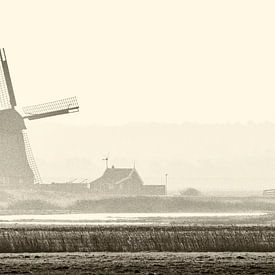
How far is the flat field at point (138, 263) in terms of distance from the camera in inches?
1566

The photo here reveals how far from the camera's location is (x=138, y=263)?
42812 millimetres

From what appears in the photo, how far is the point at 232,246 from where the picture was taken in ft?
169

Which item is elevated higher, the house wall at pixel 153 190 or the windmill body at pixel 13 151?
the windmill body at pixel 13 151

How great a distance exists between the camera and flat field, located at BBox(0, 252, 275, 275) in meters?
39.8

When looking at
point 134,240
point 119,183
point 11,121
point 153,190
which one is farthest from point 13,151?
point 134,240

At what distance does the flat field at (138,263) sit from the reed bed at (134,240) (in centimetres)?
195

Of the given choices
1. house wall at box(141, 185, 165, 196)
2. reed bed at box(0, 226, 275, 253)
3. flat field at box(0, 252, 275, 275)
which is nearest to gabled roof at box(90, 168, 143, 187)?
house wall at box(141, 185, 165, 196)

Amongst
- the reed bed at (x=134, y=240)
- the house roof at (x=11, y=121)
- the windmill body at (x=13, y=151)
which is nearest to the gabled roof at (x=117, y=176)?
the windmill body at (x=13, y=151)

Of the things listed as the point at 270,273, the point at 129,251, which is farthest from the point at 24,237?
the point at 270,273

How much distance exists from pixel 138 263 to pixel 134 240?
8.60 meters

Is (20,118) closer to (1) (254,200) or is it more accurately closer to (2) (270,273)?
(1) (254,200)

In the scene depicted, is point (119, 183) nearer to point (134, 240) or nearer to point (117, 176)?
point (117, 176)

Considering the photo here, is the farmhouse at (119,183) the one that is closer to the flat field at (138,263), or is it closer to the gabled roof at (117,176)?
the gabled roof at (117,176)

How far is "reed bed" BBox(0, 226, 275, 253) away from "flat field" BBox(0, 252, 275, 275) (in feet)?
6.39
